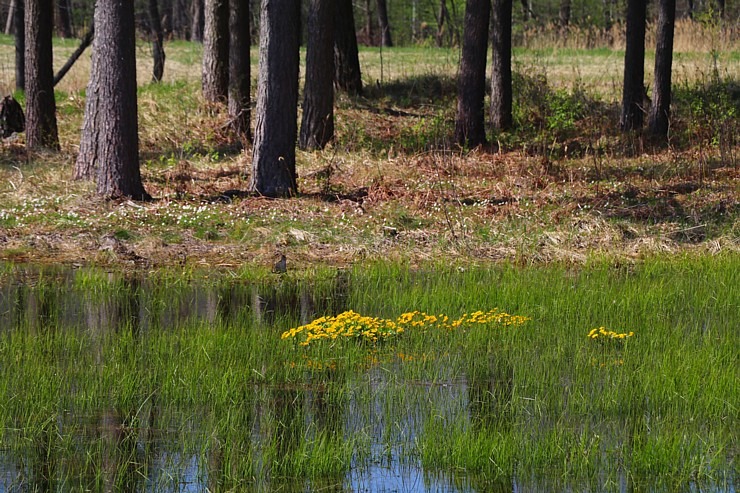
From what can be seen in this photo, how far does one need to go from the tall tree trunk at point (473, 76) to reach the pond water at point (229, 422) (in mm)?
11949

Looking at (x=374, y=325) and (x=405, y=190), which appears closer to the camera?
(x=374, y=325)

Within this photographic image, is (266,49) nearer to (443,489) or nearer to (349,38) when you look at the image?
(349,38)

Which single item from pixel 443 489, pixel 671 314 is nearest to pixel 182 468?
pixel 443 489

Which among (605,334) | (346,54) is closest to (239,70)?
(346,54)

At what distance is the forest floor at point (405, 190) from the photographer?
13.9 m

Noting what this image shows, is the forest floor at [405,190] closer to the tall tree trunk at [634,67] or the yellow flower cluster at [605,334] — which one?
the tall tree trunk at [634,67]

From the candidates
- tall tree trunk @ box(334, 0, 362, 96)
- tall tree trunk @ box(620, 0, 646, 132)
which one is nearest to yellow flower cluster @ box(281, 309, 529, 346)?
tall tree trunk @ box(620, 0, 646, 132)

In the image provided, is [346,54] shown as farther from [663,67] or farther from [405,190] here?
[405,190]

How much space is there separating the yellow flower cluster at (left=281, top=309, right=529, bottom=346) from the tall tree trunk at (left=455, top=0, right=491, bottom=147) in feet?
38.8

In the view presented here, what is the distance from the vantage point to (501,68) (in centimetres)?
2338

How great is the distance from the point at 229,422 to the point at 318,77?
47.5ft

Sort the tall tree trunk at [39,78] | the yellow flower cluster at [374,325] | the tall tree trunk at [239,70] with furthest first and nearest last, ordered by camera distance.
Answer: the tall tree trunk at [239,70]
the tall tree trunk at [39,78]
the yellow flower cluster at [374,325]

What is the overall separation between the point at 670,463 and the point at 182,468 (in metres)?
2.92

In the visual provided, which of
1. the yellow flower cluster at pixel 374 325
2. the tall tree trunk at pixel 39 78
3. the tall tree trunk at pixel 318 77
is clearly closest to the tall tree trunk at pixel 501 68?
the tall tree trunk at pixel 318 77
